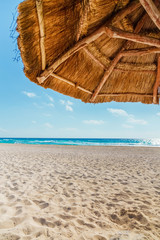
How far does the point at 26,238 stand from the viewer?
162 cm

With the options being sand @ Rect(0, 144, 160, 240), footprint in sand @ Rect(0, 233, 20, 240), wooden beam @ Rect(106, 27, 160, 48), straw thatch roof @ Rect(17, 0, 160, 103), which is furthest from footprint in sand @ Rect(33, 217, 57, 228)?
wooden beam @ Rect(106, 27, 160, 48)

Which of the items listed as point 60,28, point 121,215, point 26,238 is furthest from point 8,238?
point 60,28

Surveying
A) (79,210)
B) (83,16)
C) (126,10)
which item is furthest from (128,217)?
(126,10)

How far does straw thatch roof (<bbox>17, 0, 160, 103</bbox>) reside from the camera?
1790mm

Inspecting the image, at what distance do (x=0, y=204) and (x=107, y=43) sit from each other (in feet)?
10.3

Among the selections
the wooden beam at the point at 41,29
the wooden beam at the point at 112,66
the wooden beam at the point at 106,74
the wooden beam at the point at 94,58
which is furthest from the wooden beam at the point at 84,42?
the wooden beam at the point at 106,74

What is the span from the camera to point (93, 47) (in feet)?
8.33

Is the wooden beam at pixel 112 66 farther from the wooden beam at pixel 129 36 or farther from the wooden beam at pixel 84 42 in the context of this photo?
the wooden beam at pixel 129 36

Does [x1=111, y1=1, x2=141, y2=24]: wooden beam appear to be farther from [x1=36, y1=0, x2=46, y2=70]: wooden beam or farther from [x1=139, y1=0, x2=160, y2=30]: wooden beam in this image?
[x1=36, y1=0, x2=46, y2=70]: wooden beam

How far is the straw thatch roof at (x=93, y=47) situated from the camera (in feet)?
5.87

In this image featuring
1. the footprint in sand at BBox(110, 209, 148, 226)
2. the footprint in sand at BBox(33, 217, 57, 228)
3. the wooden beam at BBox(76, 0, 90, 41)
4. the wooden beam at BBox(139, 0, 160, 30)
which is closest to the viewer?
the wooden beam at BBox(139, 0, 160, 30)

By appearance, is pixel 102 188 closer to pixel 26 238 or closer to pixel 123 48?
pixel 26 238

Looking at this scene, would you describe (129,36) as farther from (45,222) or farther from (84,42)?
(45,222)

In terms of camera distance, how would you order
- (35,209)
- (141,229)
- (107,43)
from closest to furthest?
(141,229)
(35,209)
(107,43)
